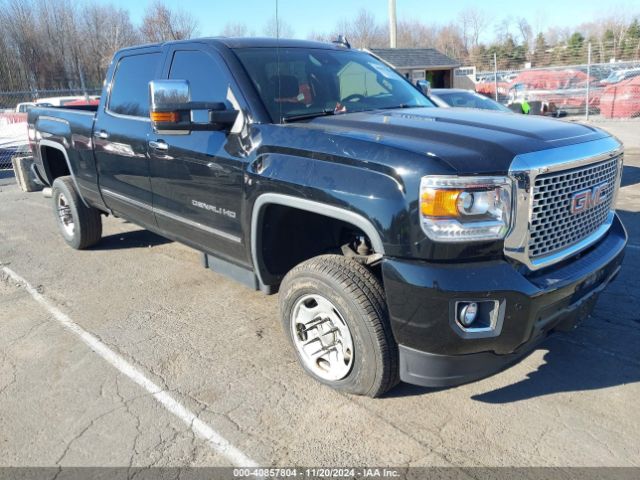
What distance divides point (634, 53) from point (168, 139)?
3456 centimetres

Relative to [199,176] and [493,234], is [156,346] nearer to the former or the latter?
[199,176]

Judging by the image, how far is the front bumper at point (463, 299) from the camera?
2451 millimetres

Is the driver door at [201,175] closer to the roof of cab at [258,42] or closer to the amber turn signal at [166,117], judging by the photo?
the roof of cab at [258,42]

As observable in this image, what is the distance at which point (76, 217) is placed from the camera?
5.91 m

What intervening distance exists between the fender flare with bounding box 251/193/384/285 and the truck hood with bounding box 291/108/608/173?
0.39 meters

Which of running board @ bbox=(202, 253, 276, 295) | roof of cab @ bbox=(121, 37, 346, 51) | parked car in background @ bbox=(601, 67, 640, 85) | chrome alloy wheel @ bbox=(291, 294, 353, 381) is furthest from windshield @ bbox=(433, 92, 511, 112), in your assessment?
parked car in background @ bbox=(601, 67, 640, 85)

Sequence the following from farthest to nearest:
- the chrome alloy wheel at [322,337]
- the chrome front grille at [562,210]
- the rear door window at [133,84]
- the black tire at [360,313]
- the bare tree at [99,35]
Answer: the bare tree at [99,35], the rear door window at [133,84], the chrome alloy wheel at [322,337], the black tire at [360,313], the chrome front grille at [562,210]

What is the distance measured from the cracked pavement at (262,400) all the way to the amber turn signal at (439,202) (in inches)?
45.8

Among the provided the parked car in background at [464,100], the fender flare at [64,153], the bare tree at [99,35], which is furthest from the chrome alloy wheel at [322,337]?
the bare tree at [99,35]

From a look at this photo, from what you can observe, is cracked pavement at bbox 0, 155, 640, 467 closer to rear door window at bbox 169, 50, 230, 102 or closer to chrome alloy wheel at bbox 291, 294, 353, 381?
chrome alloy wheel at bbox 291, 294, 353, 381

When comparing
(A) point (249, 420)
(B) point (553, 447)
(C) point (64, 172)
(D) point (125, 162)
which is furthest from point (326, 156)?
(C) point (64, 172)

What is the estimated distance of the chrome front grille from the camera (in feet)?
8.48

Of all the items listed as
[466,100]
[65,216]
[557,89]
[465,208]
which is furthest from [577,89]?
[465,208]

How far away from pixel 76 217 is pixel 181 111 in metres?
3.24
